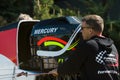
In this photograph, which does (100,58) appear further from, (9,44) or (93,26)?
(9,44)

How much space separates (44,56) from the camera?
6.07m

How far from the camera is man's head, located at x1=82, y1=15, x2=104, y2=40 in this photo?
425cm

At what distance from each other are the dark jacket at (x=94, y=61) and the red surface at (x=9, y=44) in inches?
81.7

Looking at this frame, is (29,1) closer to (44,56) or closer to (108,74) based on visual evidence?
(44,56)

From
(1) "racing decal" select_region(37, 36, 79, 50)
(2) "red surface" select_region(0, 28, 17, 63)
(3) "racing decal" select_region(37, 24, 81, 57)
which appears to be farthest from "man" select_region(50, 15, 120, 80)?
(2) "red surface" select_region(0, 28, 17, 63)

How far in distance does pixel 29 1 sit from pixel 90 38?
986 cm

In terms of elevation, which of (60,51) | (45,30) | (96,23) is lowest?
(60,51)

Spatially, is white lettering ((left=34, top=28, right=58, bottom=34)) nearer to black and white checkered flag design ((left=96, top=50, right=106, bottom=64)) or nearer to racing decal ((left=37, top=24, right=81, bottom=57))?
racing decal ((left=37, top=24, right=81, bottom=57))

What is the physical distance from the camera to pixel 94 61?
4.26 metres

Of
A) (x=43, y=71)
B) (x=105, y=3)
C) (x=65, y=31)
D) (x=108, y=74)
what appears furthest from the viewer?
(x=105, y=3)

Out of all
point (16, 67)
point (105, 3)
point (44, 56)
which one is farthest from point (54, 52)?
point (105, 3)

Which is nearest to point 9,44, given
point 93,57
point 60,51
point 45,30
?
point 45,30

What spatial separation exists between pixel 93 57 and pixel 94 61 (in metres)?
0.04

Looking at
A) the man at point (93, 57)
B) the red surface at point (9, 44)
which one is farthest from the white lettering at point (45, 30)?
the man at point (93, 57)
